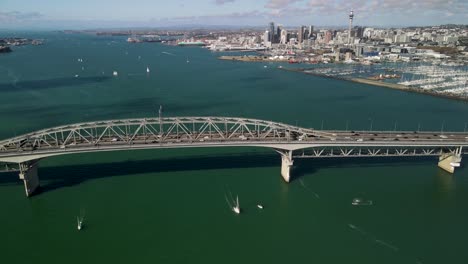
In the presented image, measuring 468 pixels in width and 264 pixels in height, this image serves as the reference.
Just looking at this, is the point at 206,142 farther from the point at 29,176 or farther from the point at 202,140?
the point at 29,176

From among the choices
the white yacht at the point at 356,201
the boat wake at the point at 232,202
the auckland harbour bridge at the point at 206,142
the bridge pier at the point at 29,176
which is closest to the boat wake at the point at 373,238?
the white yacht at the point at 356,201

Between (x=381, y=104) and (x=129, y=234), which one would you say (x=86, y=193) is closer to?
(x=129, y=234)

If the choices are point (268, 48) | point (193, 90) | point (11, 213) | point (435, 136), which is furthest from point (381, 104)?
point (268, 48)

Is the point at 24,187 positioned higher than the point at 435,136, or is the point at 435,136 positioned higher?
the point at 435,136

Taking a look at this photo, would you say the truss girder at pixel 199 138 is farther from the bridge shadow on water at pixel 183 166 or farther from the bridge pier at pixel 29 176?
the bridge shadow on water at pixel 183 166

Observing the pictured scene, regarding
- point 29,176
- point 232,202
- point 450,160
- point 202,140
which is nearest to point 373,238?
point 232,202

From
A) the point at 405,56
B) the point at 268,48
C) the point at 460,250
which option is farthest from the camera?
the point at 268,48
